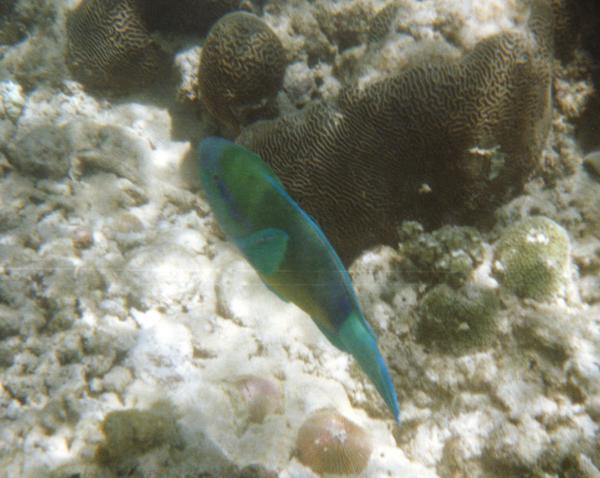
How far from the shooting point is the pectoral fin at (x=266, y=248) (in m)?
1.44

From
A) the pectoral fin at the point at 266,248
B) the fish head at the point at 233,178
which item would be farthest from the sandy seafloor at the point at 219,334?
the fish head at the point at 233,178

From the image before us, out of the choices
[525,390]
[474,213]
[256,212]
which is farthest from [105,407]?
[474,213]

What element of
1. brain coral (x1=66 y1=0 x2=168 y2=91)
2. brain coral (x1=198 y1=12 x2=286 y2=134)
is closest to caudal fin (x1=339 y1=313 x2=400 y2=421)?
brain coral (x1=198 y1=12 x2=286 y2=134)

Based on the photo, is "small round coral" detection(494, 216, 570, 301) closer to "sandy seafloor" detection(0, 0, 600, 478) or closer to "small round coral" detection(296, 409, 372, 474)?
"sandy seafloor" detection(0, 0, 600, 478)

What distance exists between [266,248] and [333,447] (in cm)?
214

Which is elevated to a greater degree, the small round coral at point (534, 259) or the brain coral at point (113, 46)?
the brain coral at point (113, 46)

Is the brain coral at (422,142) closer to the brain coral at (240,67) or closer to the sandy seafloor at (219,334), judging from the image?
the sandy seafloor at (219,334)

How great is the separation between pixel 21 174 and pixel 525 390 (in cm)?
585

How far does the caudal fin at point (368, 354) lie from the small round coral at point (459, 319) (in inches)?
76.4

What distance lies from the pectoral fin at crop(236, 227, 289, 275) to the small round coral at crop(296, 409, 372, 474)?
6.56 feet

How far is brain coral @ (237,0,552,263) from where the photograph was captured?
355 centimetres

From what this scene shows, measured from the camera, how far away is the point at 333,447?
9.64ft

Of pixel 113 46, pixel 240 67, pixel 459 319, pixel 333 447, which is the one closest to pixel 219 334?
pixel 333 447

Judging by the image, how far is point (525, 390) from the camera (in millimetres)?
2965
